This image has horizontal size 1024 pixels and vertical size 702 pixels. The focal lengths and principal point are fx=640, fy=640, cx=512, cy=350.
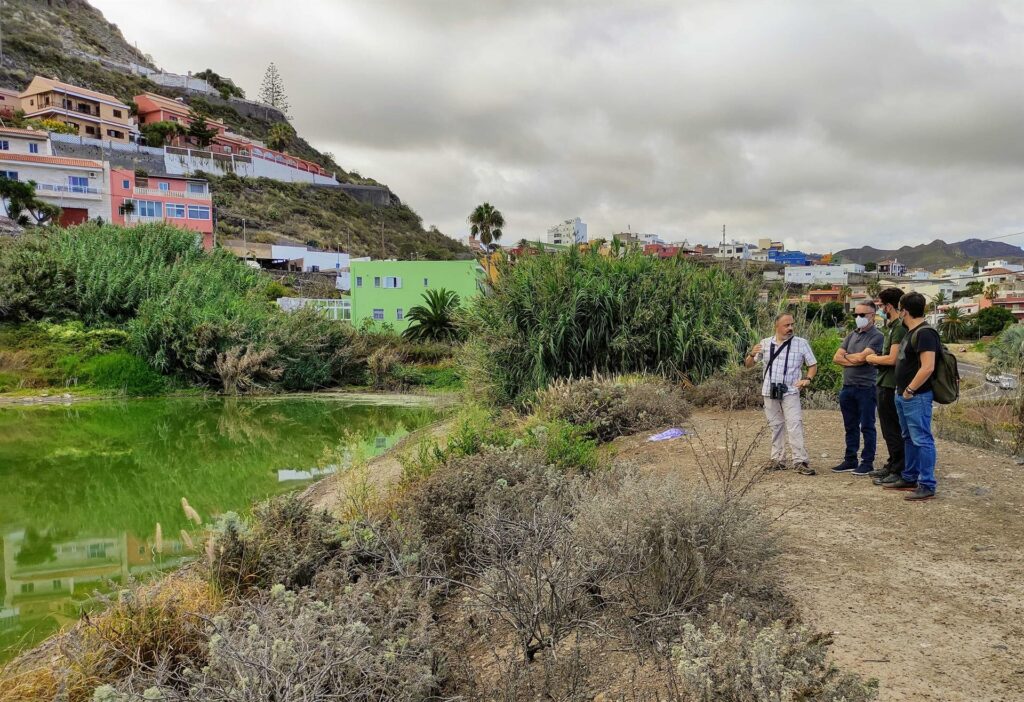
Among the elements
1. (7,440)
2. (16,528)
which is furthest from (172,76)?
(16,528)

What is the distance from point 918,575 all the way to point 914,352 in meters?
2.32

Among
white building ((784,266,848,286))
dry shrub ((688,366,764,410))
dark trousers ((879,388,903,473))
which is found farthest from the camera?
white building ((784,266,848,286))

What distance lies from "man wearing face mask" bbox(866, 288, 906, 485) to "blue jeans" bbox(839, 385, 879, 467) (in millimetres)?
185

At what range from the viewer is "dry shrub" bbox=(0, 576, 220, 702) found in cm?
377

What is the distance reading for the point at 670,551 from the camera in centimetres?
372

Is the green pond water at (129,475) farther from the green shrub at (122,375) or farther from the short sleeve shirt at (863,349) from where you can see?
the short sleeve shirt at (863,349)

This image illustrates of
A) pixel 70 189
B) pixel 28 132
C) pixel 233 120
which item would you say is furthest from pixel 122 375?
pixel 233 120

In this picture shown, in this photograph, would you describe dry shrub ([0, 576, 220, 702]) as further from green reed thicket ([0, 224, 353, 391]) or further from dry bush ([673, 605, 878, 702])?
green reed thicket ([0, 224, 353, 391])

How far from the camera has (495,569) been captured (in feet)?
12.2

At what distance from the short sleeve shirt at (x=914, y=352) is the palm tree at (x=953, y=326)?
7430 centimetres

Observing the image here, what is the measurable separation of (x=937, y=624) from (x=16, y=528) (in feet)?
33.3

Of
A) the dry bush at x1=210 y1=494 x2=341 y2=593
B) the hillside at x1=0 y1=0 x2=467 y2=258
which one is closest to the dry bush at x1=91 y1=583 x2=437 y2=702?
the dry bush at x1=210 y1=494 x2=341 y2=593

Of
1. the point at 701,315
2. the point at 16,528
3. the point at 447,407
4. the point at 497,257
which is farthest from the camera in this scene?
the point at 447,407

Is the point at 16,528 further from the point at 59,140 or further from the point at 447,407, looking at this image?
the point at 59,140
